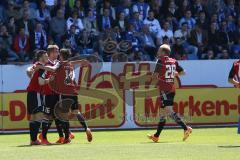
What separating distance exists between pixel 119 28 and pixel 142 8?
174 centimetres

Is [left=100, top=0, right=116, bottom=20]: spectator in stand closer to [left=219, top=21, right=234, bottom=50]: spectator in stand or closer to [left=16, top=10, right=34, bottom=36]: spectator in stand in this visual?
[left=16, top=10, right=34, bottom=36]: spectator in stand

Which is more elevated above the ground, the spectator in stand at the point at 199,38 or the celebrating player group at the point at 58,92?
the spectator in stand at the point at 199,38

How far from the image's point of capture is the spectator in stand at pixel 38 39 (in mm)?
23656

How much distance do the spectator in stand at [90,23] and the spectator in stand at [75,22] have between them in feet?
0.60

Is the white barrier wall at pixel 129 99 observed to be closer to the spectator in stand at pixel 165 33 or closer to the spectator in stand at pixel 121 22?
the spectator in stand at pixel 165 33

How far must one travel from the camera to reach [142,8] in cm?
2619

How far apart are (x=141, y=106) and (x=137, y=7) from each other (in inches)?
190

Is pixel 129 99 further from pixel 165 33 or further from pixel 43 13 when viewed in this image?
pixel 43 13

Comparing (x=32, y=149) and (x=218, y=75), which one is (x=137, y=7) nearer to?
(x=218, y=75)

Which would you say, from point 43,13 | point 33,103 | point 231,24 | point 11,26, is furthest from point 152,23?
point 33,103

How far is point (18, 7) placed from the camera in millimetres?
24484

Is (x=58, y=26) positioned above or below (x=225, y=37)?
above

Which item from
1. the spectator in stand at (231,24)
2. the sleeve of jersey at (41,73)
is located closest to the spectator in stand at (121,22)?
the spectator in stand at (231,24)

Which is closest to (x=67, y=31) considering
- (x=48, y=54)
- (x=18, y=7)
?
(x=18, y=7)
